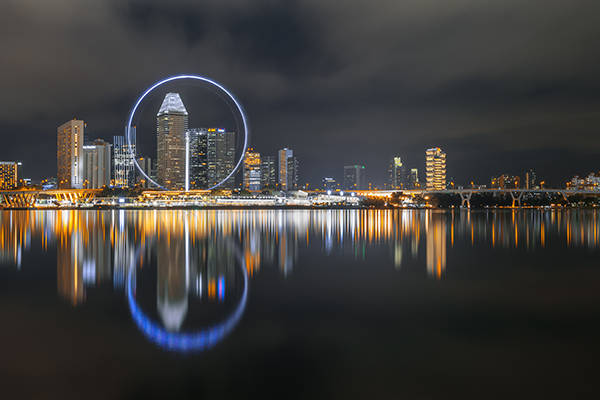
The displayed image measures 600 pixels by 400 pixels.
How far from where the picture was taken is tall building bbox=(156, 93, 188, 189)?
143 m

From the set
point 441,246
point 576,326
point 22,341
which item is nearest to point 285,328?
point 22,341

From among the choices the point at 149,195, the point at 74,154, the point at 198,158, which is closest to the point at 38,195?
the point at 74,154

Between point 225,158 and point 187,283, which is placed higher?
point 225,158

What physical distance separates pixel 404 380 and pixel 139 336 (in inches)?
173

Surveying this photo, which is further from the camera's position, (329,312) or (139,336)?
(329,312)

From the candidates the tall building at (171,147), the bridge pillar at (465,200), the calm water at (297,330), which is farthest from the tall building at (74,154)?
the calm water at (297,330)

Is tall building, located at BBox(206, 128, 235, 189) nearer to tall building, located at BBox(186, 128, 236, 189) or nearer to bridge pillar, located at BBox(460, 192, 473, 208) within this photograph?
tall building, located at BBox(186, 128, 236, 189)

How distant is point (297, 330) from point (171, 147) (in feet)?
536

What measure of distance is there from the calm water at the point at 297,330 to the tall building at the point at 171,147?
385 ft

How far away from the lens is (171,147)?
6373 inches

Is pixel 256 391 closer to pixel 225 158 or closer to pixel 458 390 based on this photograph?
pixel 458 390

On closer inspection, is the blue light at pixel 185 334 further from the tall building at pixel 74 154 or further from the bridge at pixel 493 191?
the tall building at pixel 74 154

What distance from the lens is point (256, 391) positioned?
5.24 m

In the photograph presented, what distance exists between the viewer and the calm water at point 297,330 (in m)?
5.47
